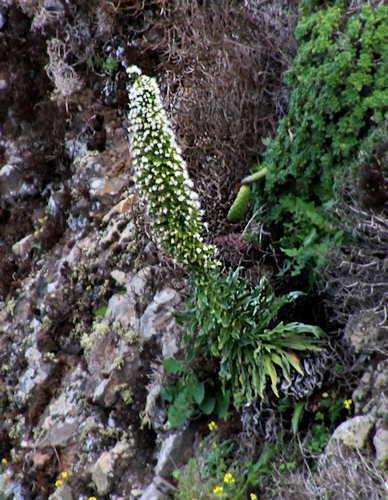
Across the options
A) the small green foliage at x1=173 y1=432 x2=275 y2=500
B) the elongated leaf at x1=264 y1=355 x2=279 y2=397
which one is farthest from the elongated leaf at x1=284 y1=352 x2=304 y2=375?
the small green foliage at x1=173 y1=432 x2=275 y2=500

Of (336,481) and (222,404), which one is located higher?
(336,481)

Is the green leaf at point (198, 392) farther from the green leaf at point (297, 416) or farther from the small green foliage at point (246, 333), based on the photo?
the green leaf at point (297, 416)

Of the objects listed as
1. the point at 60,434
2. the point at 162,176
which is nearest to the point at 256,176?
the point at 162,176

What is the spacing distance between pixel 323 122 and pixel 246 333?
5.44 feet

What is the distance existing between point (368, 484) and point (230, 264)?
232 cm

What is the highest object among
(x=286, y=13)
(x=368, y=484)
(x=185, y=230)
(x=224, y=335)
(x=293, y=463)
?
(x=286, y=13)

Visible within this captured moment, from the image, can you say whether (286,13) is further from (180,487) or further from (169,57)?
(180,487)

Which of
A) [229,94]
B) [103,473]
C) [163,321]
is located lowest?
[103,473]

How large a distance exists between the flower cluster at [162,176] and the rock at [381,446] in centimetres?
154

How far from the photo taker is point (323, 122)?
4324 millimetres

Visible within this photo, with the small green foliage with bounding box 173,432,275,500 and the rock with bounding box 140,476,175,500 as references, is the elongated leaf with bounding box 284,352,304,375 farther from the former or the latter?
the rock with bounding box 140,476,175,500

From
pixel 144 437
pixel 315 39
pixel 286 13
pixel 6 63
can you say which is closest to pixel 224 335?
pixel 144 437

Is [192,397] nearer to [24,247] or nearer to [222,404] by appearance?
[222,404]

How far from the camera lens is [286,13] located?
5582 mm
